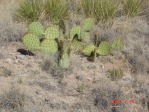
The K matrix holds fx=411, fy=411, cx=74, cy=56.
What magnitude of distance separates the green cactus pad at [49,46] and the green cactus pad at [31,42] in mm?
86

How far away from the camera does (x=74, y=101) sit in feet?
16.7

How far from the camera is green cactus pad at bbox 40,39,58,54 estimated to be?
19.5ft

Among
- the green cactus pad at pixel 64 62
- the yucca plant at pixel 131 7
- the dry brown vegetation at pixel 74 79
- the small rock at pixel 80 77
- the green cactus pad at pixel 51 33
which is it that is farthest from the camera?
the yucca plant at pixel 131 7

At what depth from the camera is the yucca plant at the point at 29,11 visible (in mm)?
7125

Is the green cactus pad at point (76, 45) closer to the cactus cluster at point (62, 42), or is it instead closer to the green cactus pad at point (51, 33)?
the cactus cluster at point (62, 42)

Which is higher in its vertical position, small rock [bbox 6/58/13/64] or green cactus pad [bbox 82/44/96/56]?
green cactus pad [bbox 82/44/96/56]

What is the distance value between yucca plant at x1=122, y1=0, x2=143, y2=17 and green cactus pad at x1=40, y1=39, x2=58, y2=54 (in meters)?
2.07

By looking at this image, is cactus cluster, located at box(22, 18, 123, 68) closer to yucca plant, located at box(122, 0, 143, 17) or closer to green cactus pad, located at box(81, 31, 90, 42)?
green cactus pad, located at box(81, 31, 90, 42)

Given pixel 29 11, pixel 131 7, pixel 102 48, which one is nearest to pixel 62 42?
pixel 102 48

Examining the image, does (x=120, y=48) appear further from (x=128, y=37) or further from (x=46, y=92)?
(x=46, y=92)

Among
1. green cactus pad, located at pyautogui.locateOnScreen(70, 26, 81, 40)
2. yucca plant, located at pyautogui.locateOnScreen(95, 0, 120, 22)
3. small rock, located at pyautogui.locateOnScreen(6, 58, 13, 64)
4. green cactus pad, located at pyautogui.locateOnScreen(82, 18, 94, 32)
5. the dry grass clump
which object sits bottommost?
the dry grass clump

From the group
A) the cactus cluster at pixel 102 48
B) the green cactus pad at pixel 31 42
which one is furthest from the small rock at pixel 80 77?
the green cactus pad at pixel 31 42

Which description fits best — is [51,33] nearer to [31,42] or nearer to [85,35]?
[31,42]

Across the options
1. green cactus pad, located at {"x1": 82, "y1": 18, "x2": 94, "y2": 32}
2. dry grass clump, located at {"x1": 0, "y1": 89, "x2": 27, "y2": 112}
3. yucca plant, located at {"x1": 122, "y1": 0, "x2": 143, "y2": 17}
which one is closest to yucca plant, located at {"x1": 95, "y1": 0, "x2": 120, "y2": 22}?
yucca plant, located at {"x1": 122, "y1": 0, "x2": 143, "y2": 17}
